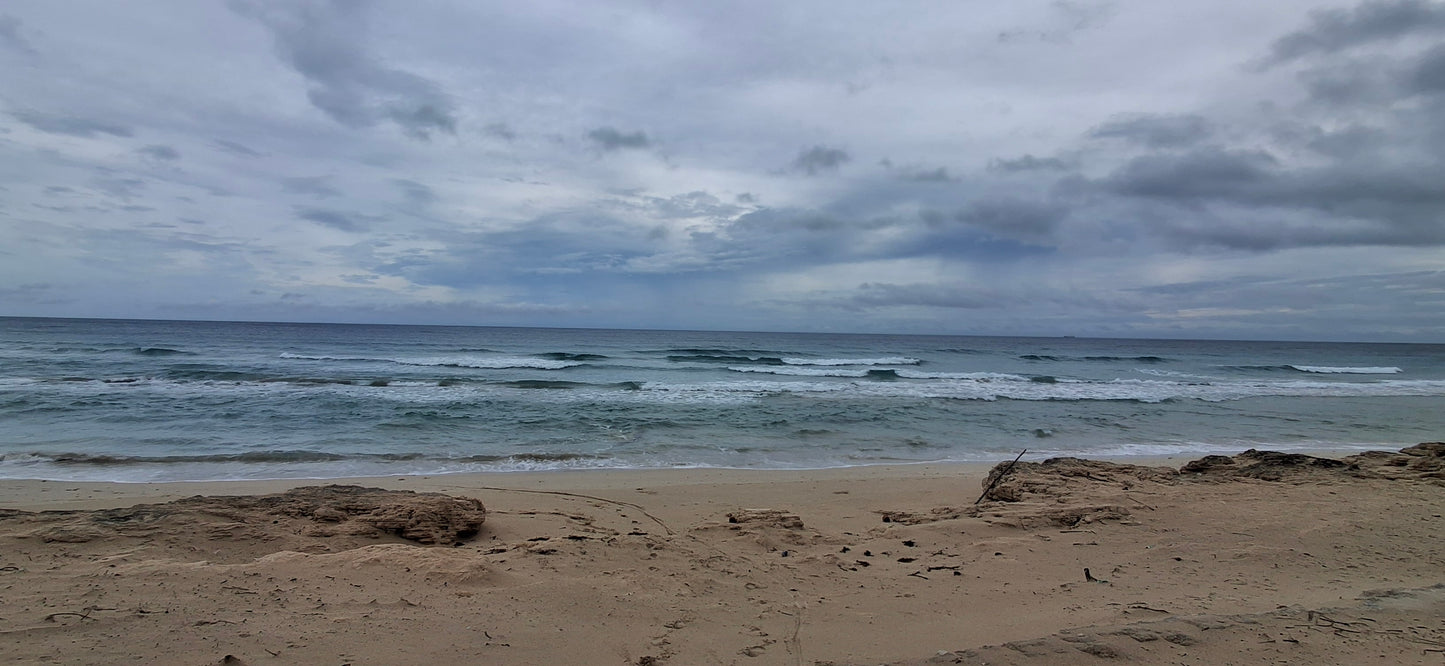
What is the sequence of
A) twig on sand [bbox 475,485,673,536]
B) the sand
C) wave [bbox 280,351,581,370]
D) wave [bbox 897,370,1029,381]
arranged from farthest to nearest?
wave [bbox 280,351,581,370]
wave [bbox 897,370,1029,381]
twig on sand [bbox 475,485,673,536]
the sand

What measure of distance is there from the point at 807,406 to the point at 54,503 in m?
13.5

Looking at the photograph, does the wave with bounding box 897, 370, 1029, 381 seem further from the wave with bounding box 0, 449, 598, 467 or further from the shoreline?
the wave with bounding box 0, 449, 598, 467

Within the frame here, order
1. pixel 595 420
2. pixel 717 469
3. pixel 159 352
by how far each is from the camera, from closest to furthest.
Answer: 1. pixel 717 469
2. pixel 595 420
3. pixel 159 352

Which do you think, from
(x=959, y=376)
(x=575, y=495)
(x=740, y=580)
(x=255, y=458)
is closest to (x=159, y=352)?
(x=255, y=458)

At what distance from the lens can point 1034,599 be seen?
376 cm

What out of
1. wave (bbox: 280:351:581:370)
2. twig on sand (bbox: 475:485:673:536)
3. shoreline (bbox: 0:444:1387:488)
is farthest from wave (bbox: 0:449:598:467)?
wave (bbox: 280:351:581:370)

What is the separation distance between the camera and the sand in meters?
2.95

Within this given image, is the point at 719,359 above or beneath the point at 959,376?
above

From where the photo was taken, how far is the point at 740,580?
405cm

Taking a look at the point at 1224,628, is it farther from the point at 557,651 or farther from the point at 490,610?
the point at 490,610

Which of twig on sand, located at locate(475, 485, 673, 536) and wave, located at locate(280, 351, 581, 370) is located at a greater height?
wave, located at locate(280, 351, 581, 370)

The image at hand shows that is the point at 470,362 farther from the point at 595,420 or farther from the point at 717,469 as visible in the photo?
the point at 717,469

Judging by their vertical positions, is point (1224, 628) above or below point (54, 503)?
above

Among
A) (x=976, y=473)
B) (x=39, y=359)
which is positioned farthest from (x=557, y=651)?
(x=39, y=359)
